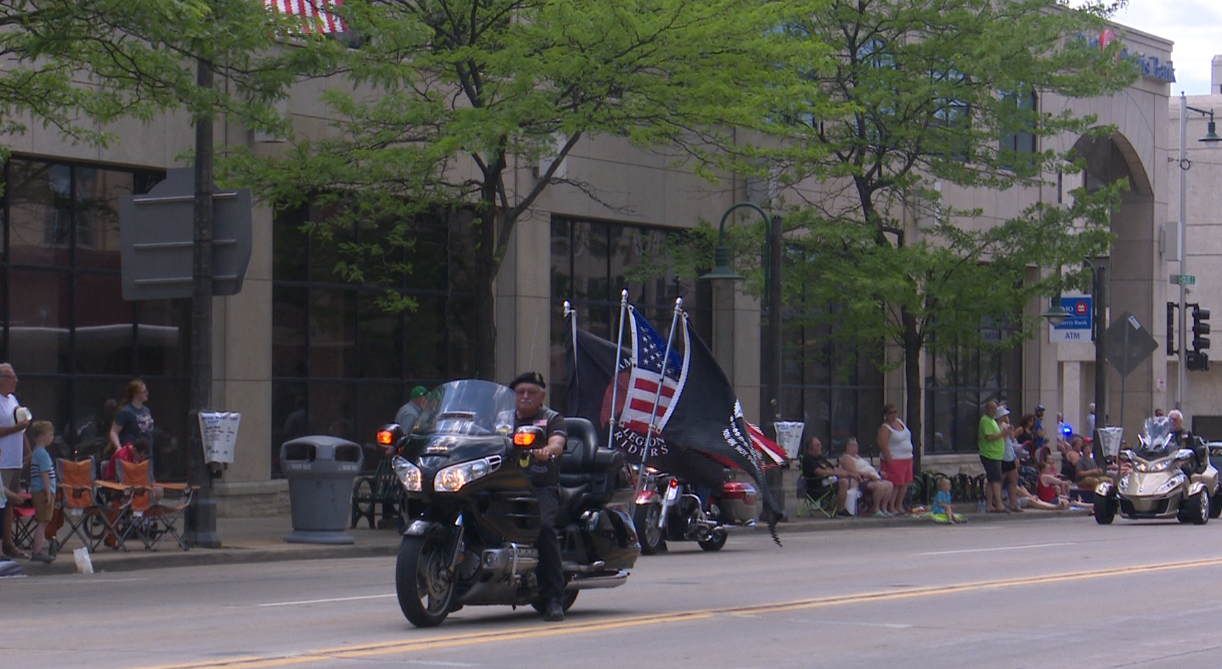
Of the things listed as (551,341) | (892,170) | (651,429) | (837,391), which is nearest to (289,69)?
(651,429)

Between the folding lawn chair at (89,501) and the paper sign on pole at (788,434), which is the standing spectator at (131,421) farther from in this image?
the paper sign on pole at (788,434)

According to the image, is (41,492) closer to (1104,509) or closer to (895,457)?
(895,457)

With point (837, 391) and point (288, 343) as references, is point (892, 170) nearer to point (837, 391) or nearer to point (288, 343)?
point (837, 391)

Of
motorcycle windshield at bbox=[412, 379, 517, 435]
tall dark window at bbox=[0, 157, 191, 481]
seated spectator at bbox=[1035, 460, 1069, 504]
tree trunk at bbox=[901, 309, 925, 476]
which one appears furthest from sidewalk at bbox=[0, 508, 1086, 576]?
seated spectator at bbox=[1035, 460, 1069, 504]

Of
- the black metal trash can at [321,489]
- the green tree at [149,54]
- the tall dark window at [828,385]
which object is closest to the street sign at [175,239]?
the green tree at [149,54]

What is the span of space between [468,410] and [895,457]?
18.0 meters

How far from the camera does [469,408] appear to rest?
11.0 meters

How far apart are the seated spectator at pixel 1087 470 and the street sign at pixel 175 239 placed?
20.1m

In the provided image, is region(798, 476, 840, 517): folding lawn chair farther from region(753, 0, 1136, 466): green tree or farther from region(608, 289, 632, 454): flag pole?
region(608, 289, 632, 454): flag pole

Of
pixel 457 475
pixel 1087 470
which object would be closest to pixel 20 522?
pixel 457 475

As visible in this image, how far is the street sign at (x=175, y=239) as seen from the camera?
18797 mm

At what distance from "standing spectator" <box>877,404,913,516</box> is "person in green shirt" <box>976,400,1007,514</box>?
1.87 meters

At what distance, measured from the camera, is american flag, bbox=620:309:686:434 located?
58.9 ft

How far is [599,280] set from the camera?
29.6m
